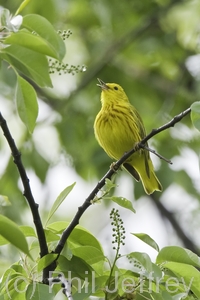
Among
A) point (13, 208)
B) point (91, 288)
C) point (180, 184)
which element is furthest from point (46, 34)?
point (180, 184)

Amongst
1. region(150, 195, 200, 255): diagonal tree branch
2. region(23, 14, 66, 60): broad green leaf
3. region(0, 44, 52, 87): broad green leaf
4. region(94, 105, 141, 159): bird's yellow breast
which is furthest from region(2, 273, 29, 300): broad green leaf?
region(150, 195, 200, 255): diagonal tree branch

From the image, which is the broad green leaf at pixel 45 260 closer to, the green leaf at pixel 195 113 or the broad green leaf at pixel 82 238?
the broad green leaf at pixel 82 238

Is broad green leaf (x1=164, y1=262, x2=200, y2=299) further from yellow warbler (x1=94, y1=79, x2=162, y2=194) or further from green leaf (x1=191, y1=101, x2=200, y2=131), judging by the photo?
yellow warbler (x1=94, y1=79, x2=162, y2=194)

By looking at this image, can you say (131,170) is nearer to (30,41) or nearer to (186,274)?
(186,274)

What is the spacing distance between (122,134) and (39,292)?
2.75m

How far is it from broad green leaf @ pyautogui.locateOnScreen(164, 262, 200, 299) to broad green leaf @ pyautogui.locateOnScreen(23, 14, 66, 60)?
1.01 meters

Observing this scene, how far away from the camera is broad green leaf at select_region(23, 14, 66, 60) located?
8.70 ft

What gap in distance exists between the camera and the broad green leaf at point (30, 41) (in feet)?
8.09

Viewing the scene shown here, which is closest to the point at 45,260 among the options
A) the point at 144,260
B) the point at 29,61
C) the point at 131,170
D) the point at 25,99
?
the point at 144,260

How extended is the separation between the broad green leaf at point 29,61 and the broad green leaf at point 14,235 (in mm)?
640

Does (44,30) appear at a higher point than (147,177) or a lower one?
higher

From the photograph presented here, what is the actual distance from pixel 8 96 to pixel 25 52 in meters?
5.34

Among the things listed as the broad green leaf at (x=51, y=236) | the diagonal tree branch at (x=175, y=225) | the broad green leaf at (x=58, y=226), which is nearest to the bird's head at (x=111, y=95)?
the diagonal tree branch at (x=175, y=225)

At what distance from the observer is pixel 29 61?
2555 millimetres
